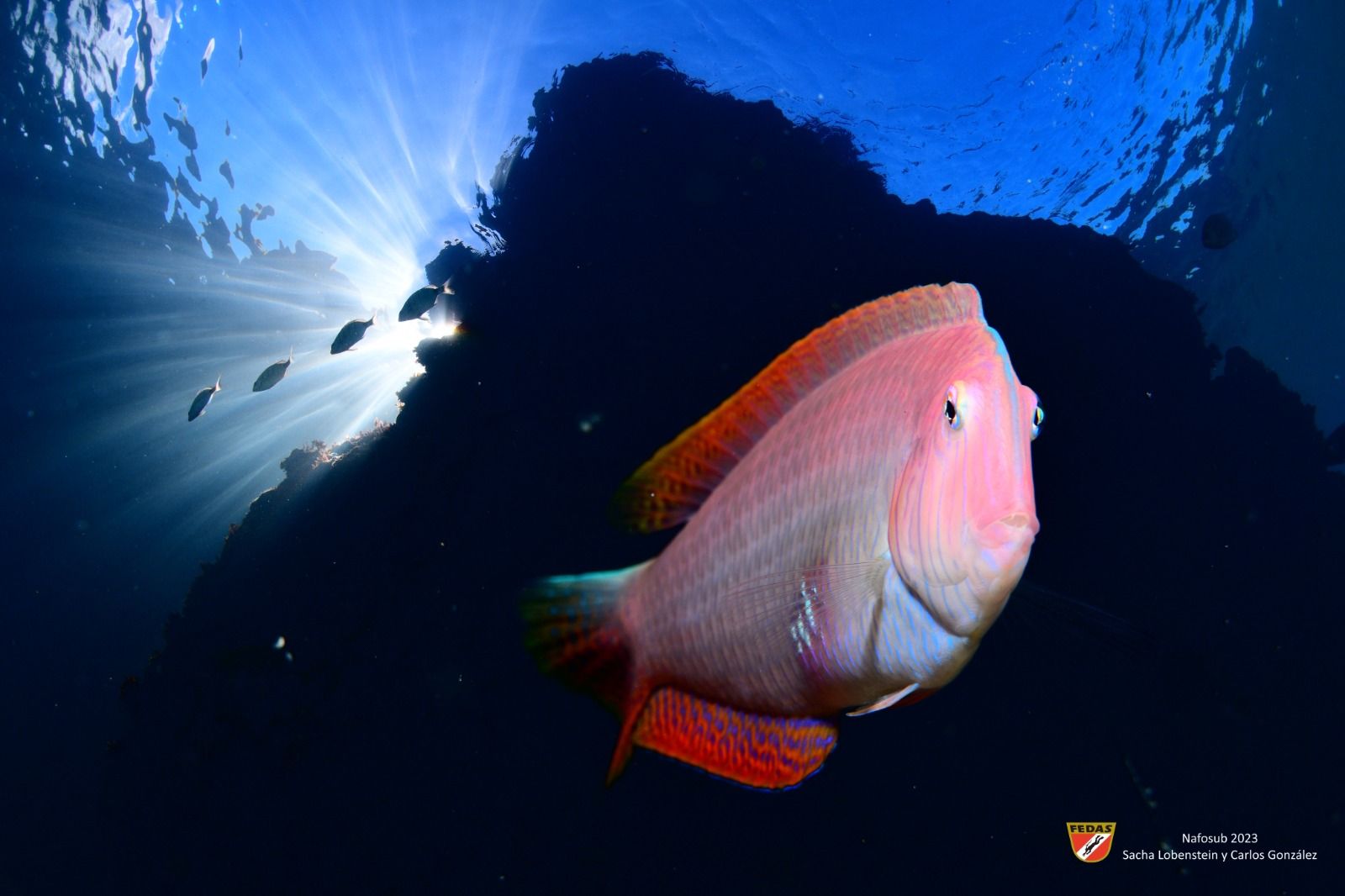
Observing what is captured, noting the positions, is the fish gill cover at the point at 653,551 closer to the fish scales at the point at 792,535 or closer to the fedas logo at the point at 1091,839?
the fedas logo at the point at 1091,839

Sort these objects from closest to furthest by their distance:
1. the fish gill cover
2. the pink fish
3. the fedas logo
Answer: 1. the pink fish
2. the fish gill cover
3. the fedas logo

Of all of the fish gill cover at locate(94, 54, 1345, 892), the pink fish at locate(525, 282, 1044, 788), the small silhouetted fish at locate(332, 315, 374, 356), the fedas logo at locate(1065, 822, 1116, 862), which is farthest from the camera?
the small silhouetted fish at locate(332, 315, 374, 356)

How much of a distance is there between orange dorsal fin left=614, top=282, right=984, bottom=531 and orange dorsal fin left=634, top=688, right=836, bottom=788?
547mm

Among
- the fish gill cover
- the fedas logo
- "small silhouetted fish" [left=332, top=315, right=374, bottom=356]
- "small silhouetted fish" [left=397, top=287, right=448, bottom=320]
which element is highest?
"small silhouetted fish" [left=332, top=315, right=374, bottom=356]

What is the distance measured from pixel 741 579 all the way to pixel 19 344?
34.5m

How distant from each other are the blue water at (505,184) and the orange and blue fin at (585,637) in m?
5.32

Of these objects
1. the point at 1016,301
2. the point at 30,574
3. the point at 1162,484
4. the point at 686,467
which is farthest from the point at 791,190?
the point at 30,574

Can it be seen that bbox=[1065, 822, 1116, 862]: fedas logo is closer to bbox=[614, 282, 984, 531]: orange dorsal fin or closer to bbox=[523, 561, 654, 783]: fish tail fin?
bbox=[523, 561, 654, 783]: fish tail fin

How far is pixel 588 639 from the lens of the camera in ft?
5.24

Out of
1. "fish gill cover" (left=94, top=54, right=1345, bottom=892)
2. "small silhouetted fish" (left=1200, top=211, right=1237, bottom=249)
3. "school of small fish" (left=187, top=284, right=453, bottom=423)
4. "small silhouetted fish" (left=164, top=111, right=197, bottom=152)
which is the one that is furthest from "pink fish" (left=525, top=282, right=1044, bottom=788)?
"small silhouetted fish" (left=164, top=111, right=197, bottom=152)

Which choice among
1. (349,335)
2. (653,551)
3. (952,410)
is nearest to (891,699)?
(952,410)

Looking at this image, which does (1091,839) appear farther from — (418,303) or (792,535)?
(418,303)

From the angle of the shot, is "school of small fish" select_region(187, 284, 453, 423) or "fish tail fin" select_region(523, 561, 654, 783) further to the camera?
"school of small fish" select_region(187, 284, 453, 423)

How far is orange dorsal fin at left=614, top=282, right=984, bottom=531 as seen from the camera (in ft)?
4.14
